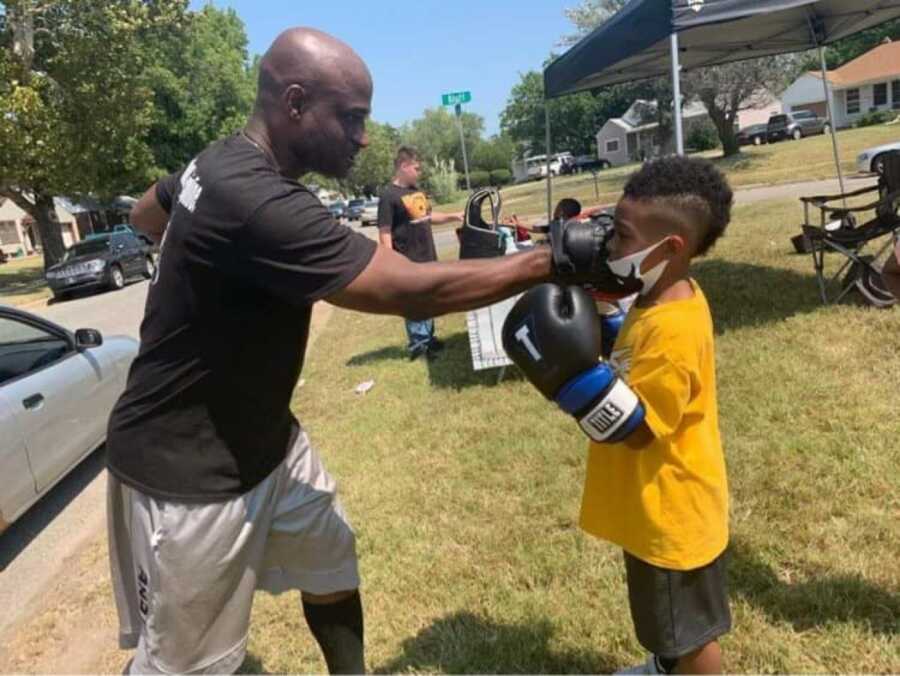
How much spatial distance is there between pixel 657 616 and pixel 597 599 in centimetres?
92

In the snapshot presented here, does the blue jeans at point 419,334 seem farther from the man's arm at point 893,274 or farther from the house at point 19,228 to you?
the house at point 19,228

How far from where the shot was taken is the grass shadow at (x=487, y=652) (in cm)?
255

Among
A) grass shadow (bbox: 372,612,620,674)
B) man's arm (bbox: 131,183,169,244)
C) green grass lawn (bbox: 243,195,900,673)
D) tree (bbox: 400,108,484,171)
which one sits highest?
tree (bbox: 400,108,484,171)

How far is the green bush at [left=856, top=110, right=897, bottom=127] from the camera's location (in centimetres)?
4366

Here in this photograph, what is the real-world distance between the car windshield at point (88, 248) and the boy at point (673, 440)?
18.5 meters

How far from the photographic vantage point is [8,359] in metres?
4.41

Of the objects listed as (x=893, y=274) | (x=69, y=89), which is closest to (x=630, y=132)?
(x=69, y=89)

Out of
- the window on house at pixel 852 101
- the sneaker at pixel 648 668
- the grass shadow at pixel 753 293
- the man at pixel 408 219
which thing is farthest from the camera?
the window on house at pixel 852 101

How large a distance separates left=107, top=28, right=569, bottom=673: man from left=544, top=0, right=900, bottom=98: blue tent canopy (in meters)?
4.70

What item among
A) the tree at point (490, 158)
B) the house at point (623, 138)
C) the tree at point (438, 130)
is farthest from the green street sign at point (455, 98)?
the tree at point (438, 130)

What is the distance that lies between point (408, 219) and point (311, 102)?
5.03 metres

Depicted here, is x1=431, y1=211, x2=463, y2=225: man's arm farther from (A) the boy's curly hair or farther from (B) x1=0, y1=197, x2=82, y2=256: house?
(B) x1=0, y1=197, x2=82, y2=256: house

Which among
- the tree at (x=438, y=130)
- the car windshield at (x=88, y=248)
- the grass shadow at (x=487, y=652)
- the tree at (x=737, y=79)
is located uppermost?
the tree at (x=438, y=130)

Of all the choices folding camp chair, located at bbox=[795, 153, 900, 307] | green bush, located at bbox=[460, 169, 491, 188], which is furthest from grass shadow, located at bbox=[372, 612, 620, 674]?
green bush, located at bbox=[460, 169, 491, 188]
